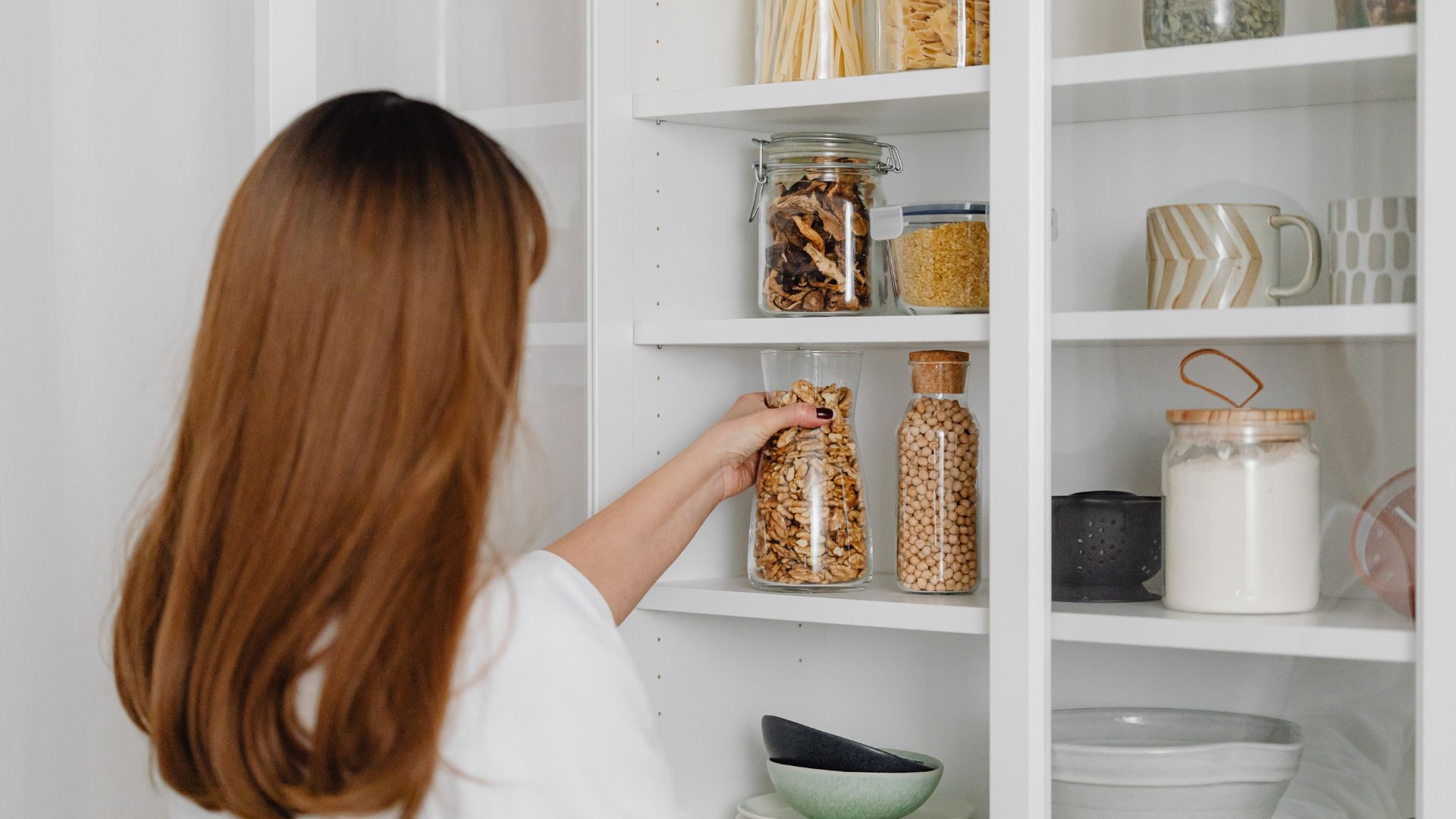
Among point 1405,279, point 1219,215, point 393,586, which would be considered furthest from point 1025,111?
point 393,586

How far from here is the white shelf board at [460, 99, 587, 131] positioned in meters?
1.24

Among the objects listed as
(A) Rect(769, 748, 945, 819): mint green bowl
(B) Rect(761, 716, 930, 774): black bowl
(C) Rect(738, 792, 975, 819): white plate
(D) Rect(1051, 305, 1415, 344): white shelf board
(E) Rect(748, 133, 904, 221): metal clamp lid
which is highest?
(E) Rect(748, 133, 904, 221): metal clamp lid

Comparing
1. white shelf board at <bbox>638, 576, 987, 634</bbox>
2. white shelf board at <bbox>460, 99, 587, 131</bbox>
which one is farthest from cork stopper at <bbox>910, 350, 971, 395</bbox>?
white shelf board at <bbox>460, 99, 587, 131</bbox>

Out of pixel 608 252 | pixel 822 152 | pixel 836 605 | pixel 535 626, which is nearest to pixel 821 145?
pixel 822 152

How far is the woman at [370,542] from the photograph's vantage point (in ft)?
2.25

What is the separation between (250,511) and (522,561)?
0.15m

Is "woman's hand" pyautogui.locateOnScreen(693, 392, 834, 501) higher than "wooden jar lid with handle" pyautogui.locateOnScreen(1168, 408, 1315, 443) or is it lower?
lower

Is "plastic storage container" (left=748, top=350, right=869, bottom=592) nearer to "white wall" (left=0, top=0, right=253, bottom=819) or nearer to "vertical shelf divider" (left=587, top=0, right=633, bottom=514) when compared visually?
"vertical shelf divider" (left=587, top=0, right=633, bottom=514)

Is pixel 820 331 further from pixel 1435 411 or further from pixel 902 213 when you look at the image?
pixel 1435 411

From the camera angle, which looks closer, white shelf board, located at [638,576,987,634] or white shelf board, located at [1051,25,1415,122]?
white shelf board, located at [1051,25,1415,122]

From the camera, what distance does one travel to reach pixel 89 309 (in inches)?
39.6

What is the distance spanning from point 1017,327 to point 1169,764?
0.39m

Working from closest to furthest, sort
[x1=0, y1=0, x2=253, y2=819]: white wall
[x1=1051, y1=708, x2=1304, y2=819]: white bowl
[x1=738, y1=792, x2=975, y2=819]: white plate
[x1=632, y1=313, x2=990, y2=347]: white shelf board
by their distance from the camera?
[x1=0, y1=0, x2=253, y2=819]: white wall, [x1=1051, y1=708, x2=1304, y2=819]: white bowl, [x1=632, y1=313, x2=990, y2=347]: white shelf board, [x1=738, y1=792, x2=975, y2=819]: white plate

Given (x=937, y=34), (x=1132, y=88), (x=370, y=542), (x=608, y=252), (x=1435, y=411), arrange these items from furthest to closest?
(x=608, y=252), (x=937, y=34), (x=1132, y=88), (x=1435, y=411), (x=370, y=542)
